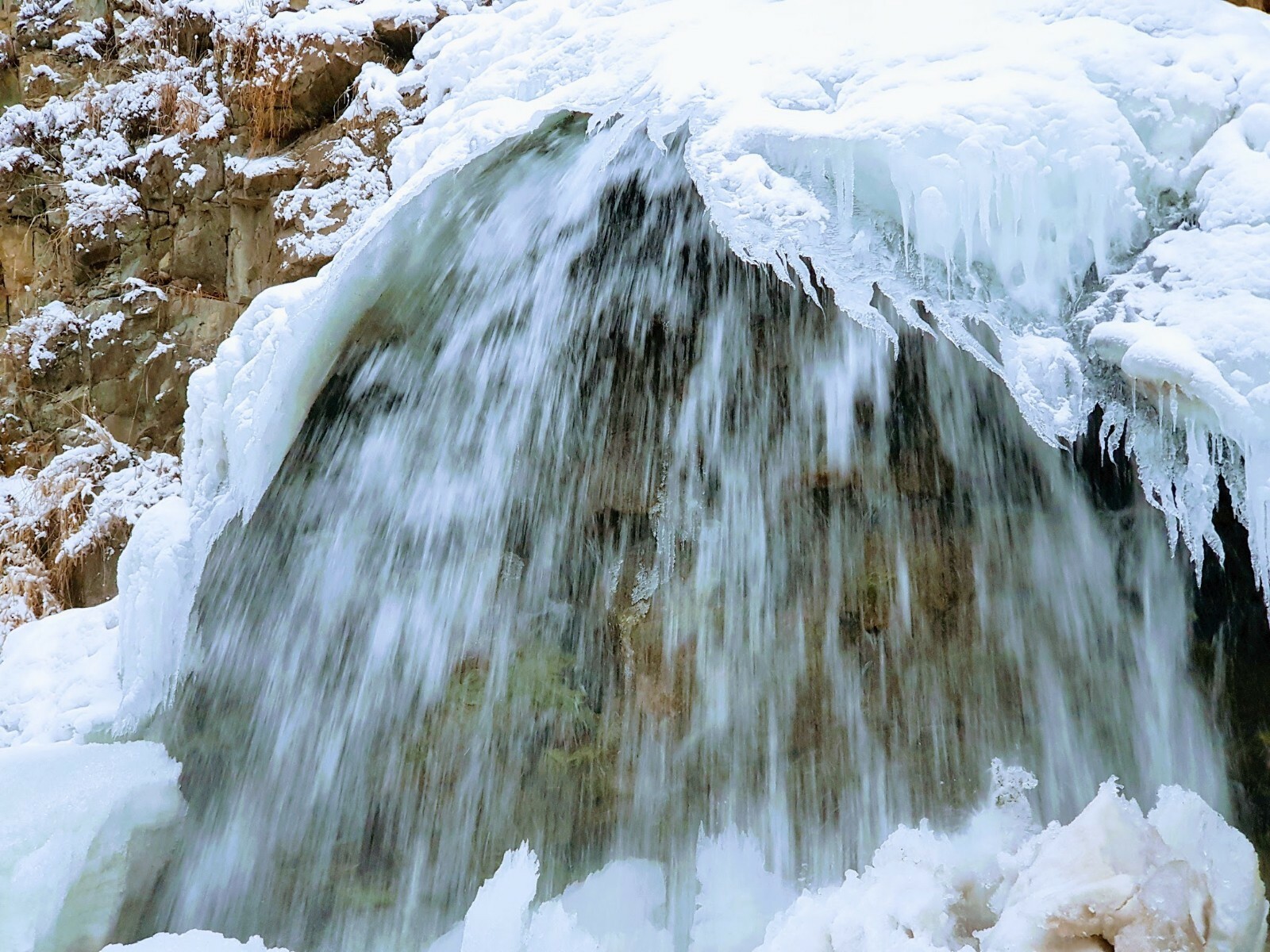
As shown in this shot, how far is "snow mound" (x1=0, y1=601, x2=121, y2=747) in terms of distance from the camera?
294 cm

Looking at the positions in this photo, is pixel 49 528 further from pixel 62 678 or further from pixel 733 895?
pixel 733 895

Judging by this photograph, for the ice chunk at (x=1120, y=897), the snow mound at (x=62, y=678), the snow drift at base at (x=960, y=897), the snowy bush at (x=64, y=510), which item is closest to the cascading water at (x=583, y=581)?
the snow drift at base at (x=960, y=897)

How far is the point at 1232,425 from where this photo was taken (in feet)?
6.16

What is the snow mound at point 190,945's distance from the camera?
244 cm

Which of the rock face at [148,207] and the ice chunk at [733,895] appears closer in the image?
the ice chunk at [733,895]


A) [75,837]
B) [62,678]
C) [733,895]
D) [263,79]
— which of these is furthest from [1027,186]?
[263,79]

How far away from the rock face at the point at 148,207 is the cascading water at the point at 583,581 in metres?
1.86

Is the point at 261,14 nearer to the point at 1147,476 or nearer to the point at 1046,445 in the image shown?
the point at 1046,445

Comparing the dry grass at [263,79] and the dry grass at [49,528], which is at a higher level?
the dry grass at [263,79]

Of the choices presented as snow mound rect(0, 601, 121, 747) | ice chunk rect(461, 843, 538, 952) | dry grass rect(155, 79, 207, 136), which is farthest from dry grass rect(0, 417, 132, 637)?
ice chunk rect(461, 843, 538, 952)

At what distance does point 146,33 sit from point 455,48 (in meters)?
2.65

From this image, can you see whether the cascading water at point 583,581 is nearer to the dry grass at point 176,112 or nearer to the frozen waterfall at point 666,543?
the frozen waterfall at point 666,543

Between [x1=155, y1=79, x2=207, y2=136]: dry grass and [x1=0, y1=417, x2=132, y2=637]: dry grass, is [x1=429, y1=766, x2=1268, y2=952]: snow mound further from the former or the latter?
[x1=155, y1=79, x2=207, y2=136]: dry grass

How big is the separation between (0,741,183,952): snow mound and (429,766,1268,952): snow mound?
0.99 metres
